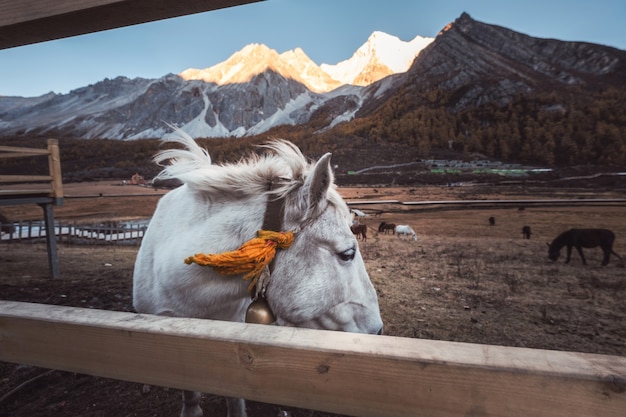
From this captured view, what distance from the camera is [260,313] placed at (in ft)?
4.23

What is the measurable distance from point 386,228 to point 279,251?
8.12 ft

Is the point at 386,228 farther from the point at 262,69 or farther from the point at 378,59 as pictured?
the point at 262,69

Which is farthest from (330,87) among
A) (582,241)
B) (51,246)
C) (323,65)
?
(51,246)

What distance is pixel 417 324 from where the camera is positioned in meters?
2.86

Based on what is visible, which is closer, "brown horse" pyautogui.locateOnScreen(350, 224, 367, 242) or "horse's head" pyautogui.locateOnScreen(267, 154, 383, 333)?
"horse's head" pyautogui.locateOnScreen(267, 154, 383, 333)

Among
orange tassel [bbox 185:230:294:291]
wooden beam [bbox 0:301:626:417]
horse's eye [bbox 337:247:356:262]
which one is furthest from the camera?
horse's eye [bbox 337:247:356:262]

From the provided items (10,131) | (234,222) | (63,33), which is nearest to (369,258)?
(234,222)

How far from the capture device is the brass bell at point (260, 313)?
1.26m

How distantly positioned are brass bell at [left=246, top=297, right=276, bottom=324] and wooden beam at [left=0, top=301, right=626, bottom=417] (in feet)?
1.97

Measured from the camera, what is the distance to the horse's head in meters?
1.33

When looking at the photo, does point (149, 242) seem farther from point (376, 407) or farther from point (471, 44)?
point (471, 44)

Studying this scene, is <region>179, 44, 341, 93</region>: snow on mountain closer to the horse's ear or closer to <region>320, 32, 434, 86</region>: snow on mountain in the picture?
<region>320, 32, 434, 86</region>: snow on mountain

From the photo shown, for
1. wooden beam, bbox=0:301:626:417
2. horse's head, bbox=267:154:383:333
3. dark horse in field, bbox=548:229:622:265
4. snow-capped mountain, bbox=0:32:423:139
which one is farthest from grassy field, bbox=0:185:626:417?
wooden beam, bbox=0:301:626:417

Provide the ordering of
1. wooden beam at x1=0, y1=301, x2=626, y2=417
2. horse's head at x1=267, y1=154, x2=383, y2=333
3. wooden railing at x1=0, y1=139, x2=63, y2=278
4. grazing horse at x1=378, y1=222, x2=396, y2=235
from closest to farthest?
wooden beam at x1=0, y1=301, x2=626, y2=417
horse's head at x1=267, y1=154, x2=383, y2=333
grazing horse at x1=378, y1=222, x2=396, y2=235
wooden railing at x1=0, y1=139, x2=63, y2=278
